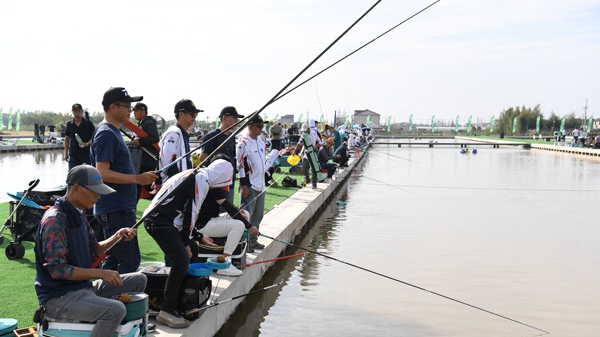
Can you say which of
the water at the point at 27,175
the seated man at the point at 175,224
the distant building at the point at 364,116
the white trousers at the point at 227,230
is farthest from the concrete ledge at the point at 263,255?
the distant building at the point at 364,116

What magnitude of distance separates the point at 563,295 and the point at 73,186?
613 cm

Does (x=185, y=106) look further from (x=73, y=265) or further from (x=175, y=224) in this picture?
(x=73, y=265)

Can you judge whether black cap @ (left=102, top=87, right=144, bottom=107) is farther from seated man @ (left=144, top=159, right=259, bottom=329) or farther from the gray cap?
the gray cap

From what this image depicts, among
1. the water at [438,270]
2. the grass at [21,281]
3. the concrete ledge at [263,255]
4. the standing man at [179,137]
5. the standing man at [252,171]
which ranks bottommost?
the water at [438,270]

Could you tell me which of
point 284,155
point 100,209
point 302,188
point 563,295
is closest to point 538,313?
point 563,295

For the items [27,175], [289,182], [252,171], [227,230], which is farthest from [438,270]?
[27,175]

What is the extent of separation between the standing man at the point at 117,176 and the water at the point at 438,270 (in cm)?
184

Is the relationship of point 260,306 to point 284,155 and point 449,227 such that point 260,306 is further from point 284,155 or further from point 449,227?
point 284,155

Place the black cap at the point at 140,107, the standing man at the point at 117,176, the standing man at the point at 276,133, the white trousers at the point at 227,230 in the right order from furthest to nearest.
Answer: the standing man at the point at 276,133 → the black cap at the point at 140,107 → the white trousers at the point at 227,230 → the standing man at the point at 117,176

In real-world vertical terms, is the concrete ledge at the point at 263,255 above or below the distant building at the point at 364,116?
below

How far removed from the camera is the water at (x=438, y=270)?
21.6ft

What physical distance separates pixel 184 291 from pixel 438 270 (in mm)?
4829

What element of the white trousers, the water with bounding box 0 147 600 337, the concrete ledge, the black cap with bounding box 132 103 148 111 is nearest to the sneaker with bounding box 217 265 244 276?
the concrete ledge

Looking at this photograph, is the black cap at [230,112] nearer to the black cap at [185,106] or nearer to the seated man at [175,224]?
the black cap at [185,106]
